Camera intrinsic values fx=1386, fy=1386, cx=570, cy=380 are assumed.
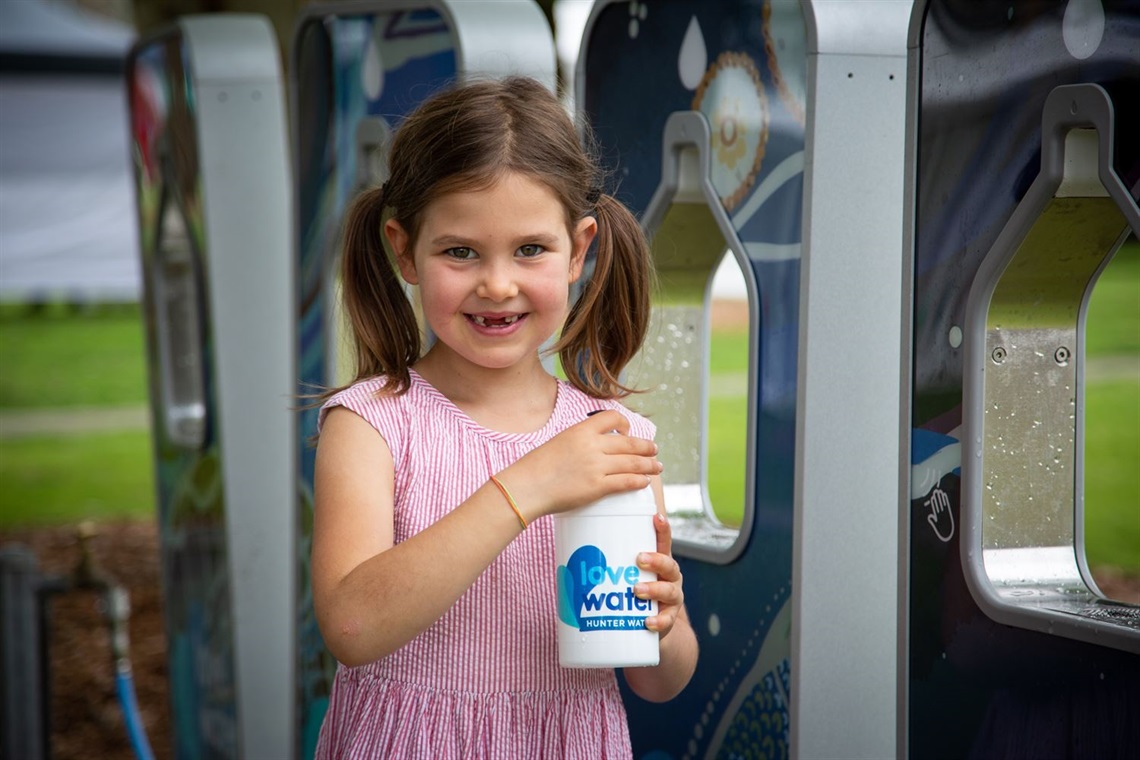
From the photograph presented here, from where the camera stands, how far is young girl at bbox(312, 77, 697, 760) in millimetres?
1550

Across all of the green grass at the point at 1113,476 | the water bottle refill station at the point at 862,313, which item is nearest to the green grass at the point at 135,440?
the green grass at the point at 1113,476

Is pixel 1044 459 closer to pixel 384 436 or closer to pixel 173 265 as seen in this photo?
pixel 384 436

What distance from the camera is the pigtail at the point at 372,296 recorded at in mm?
1866

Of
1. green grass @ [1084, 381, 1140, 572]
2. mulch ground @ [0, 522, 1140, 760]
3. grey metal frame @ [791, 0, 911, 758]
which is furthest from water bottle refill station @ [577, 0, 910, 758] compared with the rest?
green grass @ [1084, 381, 1140, 572]

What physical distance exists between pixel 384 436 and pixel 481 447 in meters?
0.13

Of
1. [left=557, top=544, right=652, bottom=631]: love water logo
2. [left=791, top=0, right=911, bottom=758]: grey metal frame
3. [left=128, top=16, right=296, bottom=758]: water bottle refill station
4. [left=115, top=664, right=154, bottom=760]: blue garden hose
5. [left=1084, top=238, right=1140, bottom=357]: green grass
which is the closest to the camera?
[left=557, top=544, right=652, bottom=631]: love water logo

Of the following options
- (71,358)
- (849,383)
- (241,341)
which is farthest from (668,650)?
(71,358)

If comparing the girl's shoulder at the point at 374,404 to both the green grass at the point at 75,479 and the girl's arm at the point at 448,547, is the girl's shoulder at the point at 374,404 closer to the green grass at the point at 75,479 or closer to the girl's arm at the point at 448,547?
the girl's arm at the point at 448,547

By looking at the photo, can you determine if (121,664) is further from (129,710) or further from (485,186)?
(485,186)

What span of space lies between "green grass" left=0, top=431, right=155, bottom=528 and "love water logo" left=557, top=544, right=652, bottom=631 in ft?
26.8

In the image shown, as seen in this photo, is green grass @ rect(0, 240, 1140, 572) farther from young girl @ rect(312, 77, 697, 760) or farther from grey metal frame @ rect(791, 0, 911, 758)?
young girl @ rect(312, 77, 697, 760)

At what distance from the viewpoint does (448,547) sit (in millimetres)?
1524

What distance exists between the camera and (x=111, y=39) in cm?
894

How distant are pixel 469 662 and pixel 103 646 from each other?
5.43 meters
